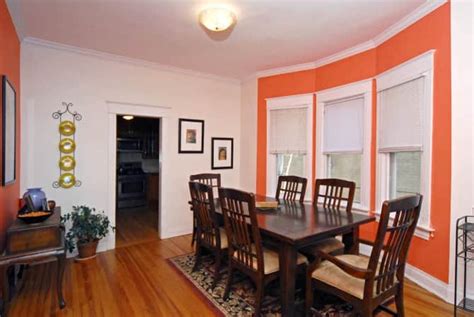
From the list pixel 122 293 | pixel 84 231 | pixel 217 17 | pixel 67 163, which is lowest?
pixel 122 293

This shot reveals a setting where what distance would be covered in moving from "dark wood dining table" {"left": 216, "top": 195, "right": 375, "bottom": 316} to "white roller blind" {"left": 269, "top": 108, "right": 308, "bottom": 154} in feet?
5.54

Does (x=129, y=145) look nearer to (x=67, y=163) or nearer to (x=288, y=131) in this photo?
(x=67, y=163)

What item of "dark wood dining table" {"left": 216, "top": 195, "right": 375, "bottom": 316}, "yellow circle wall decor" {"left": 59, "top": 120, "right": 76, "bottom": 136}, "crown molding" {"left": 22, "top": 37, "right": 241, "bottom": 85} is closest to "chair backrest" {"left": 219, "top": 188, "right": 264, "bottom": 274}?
"dark wood dining table" {"left": 216, "top": 195, "right": 375, "bottom": 316}

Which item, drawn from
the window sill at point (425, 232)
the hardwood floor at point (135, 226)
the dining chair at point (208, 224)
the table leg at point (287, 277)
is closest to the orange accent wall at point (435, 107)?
the window sill at point (425, 232)

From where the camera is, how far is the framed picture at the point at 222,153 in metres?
4.65

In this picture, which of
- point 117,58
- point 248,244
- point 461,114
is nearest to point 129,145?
point 117,58

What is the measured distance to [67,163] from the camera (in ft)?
10.8

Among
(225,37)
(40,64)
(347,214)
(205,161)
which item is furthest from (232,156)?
(40,64)

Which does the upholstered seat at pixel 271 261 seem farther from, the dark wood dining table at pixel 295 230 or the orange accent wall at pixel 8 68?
the orange accent wall at pixel 8 68

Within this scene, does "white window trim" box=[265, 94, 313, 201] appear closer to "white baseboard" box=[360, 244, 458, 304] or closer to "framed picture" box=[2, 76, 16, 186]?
"white baseboard" box=[360, 244, 458, 304]

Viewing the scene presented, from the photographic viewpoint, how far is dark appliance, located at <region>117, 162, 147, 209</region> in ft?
19.9

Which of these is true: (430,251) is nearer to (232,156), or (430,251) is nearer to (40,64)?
(232,156)

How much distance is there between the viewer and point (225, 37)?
3066mm

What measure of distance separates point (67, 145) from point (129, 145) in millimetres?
3443
